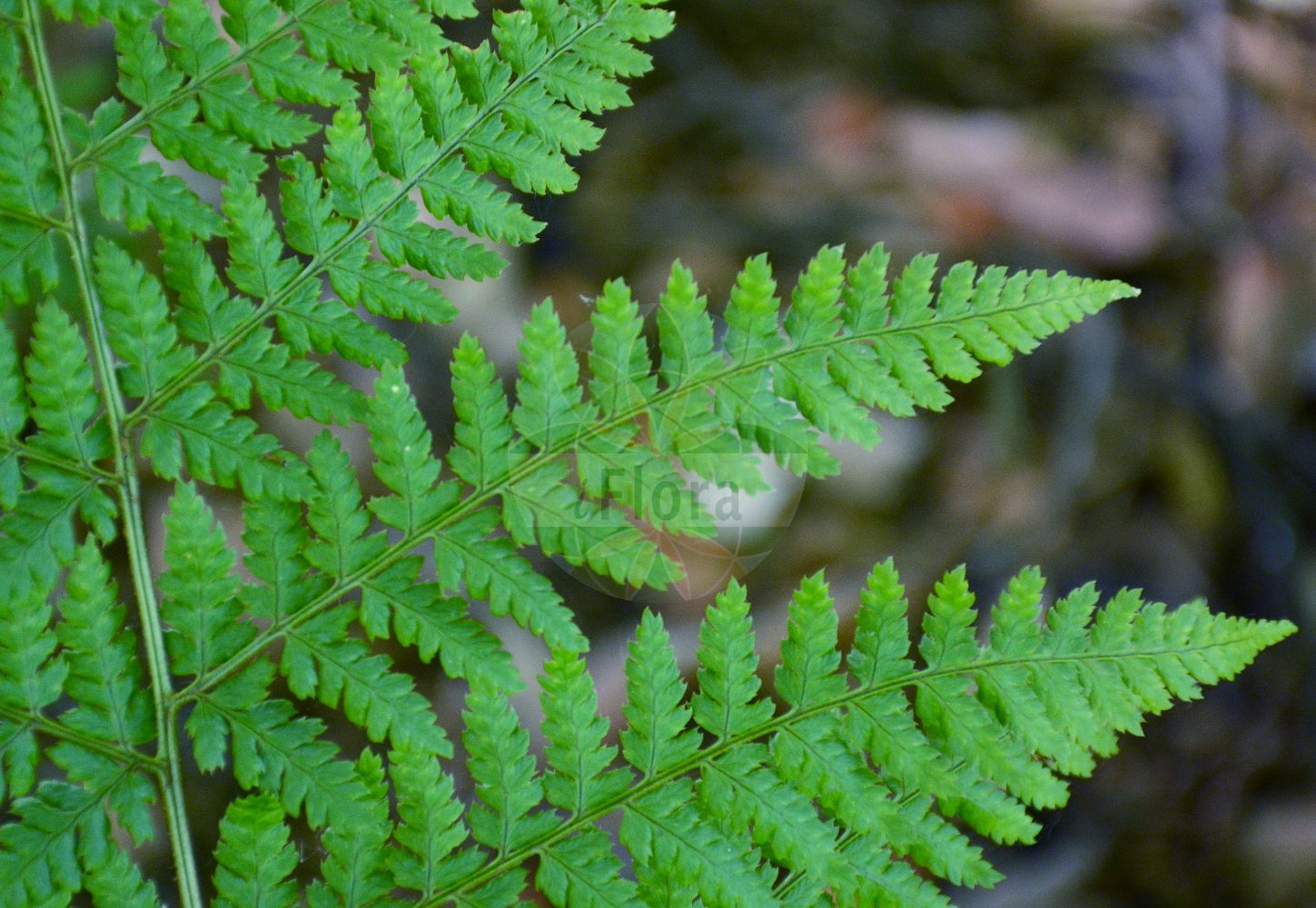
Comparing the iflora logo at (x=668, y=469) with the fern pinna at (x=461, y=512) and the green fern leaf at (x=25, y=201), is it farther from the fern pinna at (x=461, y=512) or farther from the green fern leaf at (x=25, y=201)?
the green fern leaf at (x=25, y=201)

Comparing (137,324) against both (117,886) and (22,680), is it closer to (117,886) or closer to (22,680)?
(22,680)

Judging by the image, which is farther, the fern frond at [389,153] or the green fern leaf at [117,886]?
the fern frond at [389,153]

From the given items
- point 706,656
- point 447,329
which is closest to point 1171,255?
point 447,329

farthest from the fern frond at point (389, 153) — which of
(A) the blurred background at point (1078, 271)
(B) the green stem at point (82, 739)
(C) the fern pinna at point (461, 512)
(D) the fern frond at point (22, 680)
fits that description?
(A) the blurred background at point (1078, 271)

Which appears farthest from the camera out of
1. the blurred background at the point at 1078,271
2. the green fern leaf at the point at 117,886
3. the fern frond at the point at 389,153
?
the blurred background at the point at 1078,271

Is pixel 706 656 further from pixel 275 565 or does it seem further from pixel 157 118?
pixel 157 118

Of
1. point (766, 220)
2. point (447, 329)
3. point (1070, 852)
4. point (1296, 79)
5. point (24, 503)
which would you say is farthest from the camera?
point (1296, 79)

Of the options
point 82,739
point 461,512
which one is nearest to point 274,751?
point 82,739
